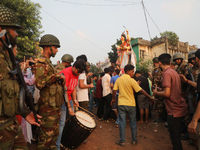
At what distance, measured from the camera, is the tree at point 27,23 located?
415 inches

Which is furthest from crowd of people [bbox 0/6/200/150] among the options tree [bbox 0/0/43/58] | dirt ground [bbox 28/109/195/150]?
tree [bbox 0/0/43/58]

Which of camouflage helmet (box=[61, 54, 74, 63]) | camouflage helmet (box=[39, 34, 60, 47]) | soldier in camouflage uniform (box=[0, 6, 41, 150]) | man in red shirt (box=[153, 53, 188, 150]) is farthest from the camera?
camouflage helmet (box=[61, 54, 74, 63])

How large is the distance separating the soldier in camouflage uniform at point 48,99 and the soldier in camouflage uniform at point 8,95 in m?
0.74

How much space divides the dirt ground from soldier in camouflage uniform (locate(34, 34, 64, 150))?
4.73ft

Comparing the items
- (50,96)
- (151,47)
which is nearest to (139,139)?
(50,96)

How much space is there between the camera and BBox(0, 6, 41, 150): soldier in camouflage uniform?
1577 mm

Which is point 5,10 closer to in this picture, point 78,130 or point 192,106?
point 78,130

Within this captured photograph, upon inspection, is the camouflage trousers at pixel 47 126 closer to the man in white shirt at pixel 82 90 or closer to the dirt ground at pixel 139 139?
the dirt ground at pixel 139 139

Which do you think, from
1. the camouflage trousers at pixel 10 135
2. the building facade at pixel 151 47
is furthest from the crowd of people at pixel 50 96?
the building facade at pixel 151 47

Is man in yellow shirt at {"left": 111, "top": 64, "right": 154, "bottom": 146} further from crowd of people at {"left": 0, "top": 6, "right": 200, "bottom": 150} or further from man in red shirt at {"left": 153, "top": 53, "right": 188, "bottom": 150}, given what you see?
man in red shirt at {"left": 153, "top": 53, "right": 188, "bottom": 150}

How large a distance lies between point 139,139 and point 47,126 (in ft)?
10.8

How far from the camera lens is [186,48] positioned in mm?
25453

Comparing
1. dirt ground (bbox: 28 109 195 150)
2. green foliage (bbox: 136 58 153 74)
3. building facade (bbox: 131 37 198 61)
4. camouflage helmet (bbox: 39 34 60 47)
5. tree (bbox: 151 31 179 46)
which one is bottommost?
dirt ground (bbox: 28 109 195 150)

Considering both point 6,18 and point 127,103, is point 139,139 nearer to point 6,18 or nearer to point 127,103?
point 127,103
